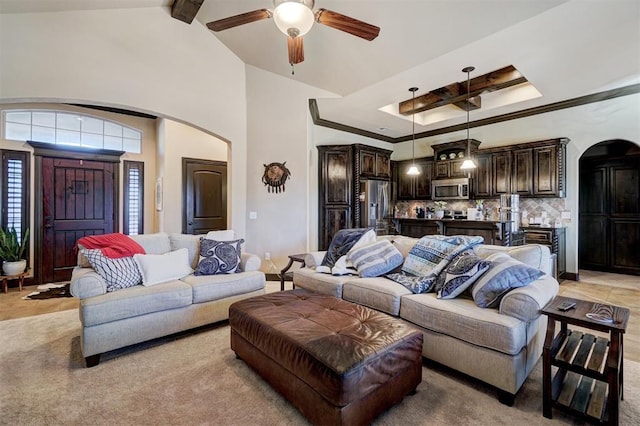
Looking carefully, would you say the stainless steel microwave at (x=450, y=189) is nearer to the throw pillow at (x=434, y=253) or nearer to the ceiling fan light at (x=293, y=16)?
the throw pillow at (x=434, y=253)

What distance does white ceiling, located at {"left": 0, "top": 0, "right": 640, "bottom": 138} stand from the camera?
286 cm

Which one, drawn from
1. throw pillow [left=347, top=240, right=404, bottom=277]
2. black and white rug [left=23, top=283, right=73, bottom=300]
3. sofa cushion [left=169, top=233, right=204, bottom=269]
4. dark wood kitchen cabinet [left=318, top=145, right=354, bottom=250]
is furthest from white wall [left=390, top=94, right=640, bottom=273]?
black and white rug [left=23, top=283, right=73, bottom=300]

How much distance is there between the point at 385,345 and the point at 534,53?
Answer: 12.2 ft

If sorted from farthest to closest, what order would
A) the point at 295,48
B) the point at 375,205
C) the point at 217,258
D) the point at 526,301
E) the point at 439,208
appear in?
the point at 439,208 → the point at 375,205 → the point at 217,258 → the point at 295,48 → the point at 526,301

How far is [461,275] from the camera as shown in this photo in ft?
7.75

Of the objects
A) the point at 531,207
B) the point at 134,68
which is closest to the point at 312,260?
the point at 134,68

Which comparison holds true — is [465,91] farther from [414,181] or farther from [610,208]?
[610,208]

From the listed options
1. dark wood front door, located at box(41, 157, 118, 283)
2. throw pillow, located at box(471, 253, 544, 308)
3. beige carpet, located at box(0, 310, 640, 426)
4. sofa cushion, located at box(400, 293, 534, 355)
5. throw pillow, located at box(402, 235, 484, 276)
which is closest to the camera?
beige carpet, located at box(0, 310, 640, 426)

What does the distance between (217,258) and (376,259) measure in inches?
67.1

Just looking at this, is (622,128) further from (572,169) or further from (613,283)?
(613,283)

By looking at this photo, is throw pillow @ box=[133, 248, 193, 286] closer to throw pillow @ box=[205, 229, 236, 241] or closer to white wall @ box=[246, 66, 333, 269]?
throw pillow @ box=[205, 229, 236, 241]

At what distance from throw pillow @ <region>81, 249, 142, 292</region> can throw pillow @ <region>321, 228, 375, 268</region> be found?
6.57 ft

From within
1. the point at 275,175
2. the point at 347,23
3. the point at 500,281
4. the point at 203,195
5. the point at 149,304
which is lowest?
the point at 149,304

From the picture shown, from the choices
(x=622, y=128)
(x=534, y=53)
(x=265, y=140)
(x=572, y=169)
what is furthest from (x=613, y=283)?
(x=265, y=140)
